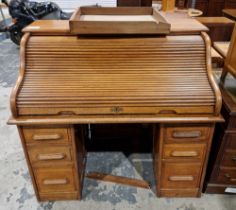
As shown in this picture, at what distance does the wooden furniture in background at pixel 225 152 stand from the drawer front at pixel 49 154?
92 centimetres

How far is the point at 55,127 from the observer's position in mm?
1277

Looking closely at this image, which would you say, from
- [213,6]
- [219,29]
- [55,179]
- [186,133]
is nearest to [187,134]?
[186,133]

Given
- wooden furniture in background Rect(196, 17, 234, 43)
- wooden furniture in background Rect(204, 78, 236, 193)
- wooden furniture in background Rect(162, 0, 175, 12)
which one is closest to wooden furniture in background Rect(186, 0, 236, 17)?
wooden furniture in background Rect(196, 17, 234, 43)

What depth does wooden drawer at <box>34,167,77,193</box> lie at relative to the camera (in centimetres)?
145

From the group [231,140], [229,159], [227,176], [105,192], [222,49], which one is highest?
[222,49]

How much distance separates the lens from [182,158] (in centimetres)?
141

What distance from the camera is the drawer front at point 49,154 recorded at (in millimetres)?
Answer: 1350

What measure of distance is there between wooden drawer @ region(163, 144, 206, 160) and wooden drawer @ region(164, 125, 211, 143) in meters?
0.05

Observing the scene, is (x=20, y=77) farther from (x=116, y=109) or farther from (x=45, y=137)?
(x=116, y=109)

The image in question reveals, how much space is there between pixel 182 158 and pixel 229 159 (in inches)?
11.9

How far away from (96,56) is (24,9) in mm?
3953

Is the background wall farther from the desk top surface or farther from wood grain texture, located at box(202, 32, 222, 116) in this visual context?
wood grain texture, located at box(202, 32, 222, 116)

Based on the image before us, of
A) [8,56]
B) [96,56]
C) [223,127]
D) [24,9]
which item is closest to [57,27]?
[96,56]

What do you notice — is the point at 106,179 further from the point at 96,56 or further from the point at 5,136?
the point at 5,136
